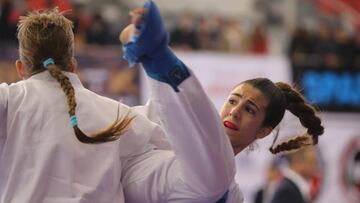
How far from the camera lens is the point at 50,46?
2.65 m

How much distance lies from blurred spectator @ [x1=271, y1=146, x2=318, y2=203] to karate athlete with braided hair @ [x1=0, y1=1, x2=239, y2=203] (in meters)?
2.40

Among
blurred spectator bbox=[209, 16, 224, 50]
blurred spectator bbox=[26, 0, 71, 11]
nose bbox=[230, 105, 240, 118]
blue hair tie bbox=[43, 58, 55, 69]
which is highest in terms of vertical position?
blue hair tie bbox=[43, 58, 55, 69]

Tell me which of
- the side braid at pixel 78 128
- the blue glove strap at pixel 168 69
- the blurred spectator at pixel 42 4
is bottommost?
the blurred spectator at pixel 42 4

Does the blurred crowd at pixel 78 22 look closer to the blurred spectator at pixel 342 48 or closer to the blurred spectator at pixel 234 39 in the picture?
the blurred spectator at pixel 234 39

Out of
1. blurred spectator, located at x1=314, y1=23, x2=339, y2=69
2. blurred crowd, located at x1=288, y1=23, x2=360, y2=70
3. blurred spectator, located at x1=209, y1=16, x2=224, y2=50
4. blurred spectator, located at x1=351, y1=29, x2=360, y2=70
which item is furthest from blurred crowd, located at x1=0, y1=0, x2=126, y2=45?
blurred spectator, located at x1=351, y1=29, x2=360, y2=70

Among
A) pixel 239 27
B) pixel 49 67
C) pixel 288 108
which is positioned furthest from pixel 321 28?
pixel 49 67

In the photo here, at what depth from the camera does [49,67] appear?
2.62 metres

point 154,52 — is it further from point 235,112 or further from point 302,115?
point 302,115

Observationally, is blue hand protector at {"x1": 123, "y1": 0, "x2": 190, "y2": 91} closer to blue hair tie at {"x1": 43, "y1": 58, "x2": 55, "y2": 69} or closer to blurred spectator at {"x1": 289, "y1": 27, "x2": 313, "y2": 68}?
blue hair tie at {"x1": 43, "y1": 58, "x2": 55, "y2": 69}

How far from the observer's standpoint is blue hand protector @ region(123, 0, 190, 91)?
2.20m

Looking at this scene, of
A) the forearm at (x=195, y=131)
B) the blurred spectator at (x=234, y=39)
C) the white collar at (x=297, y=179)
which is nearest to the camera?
the forearm at (x=195, y=131)

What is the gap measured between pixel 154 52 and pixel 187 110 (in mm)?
200

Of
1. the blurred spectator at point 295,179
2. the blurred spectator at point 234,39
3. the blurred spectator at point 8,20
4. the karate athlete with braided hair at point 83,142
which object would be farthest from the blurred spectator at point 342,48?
the karate athlete with braided hair at point 83,142

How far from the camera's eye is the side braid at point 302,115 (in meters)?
3.26
